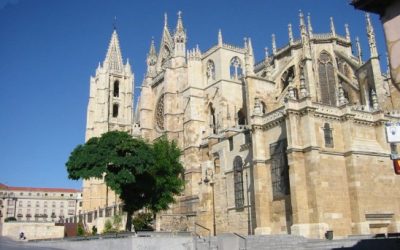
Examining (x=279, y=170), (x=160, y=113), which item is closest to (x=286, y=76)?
(x=160, y=113)

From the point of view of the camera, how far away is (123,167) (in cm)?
2767

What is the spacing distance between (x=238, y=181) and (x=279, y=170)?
191 inches

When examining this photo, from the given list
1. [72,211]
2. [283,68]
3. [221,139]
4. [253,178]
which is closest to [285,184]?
[253,178]

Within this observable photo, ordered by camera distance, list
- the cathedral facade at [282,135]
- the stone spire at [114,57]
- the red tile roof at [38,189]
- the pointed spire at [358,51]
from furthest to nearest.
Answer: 1. the red tile roof at [38,189]
2. the stone spire at [114,57]
3. the pointed spire at [358,51]
4. the cathedral facade at [282,135]

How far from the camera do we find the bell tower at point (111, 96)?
67.2 meters

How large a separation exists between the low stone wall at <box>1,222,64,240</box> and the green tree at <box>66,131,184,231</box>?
594 inches

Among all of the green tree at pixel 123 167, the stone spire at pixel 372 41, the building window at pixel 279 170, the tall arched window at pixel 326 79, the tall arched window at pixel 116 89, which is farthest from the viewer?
the tall arched window at pixel 116 89

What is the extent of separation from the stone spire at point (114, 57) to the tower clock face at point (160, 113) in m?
23.8

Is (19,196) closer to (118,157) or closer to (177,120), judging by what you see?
(177,120)

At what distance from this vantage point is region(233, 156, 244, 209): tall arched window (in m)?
30.4

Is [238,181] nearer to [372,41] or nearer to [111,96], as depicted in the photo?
[372,41]

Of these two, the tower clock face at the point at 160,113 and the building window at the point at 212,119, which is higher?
the tower clock face at the point at 160,113

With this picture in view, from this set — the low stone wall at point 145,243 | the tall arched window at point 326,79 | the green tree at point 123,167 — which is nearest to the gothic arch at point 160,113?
the green tree at point 123,167

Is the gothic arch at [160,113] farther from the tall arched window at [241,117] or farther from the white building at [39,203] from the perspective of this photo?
the white building at [39,203]
